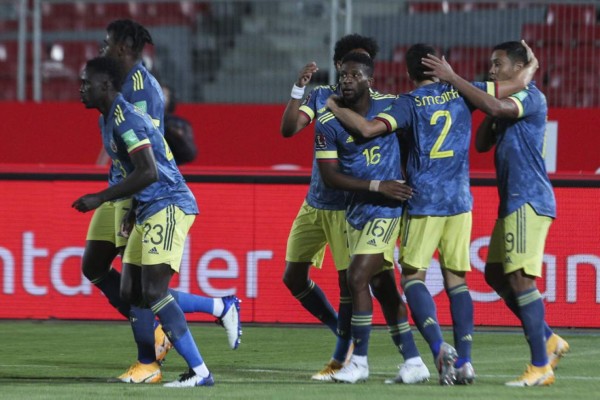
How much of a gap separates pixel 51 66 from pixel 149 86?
819 cm

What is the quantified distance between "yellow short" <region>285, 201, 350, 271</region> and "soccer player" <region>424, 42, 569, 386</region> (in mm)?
1118

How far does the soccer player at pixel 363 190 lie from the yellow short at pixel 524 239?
2.15 feet

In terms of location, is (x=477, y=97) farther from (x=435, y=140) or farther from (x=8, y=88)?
(x=8, y=88)

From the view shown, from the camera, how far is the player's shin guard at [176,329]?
7.48 m

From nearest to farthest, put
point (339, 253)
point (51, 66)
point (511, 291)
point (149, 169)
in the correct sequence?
point (149, 169)
point (511, 291)
point (339, 253)
point (51, 66)

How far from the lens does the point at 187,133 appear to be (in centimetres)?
1095

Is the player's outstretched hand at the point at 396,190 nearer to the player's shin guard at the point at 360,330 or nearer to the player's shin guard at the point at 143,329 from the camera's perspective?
the player's shin guard at the point at 360,330

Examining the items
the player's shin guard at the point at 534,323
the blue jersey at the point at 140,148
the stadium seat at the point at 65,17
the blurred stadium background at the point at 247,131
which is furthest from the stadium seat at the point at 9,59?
the player's shin guard at the point at 534,323

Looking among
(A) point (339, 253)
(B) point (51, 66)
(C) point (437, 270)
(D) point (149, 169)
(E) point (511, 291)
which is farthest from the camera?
(B) point (51, 66)

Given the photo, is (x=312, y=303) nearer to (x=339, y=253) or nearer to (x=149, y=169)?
(x=339, y=253)

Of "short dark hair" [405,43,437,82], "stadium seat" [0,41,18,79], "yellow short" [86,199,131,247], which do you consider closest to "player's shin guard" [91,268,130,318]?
"yellow short" [86,199,131,247]

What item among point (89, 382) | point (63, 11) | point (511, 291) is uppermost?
point (63, 11)

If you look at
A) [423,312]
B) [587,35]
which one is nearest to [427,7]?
[587,35]

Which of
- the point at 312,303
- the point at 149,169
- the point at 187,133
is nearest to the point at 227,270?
the point at 187,133
